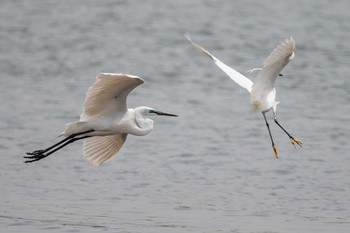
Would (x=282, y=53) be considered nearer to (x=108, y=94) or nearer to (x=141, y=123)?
(x=141, y=123)

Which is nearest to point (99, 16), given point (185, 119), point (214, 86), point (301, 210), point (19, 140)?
point (214, 86)

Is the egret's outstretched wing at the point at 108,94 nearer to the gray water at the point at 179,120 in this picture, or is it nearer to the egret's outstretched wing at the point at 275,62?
the gray water at the point at 179,120

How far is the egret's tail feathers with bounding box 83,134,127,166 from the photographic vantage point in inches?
398

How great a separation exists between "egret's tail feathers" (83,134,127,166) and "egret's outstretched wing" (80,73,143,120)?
49cm

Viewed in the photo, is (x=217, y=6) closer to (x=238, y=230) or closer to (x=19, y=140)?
(x=19, y=140)

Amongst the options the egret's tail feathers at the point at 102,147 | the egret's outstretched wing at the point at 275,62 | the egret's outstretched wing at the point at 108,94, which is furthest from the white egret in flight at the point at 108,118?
the egret's outstretched wing at the point at 275,62

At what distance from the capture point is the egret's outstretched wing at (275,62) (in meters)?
9.40

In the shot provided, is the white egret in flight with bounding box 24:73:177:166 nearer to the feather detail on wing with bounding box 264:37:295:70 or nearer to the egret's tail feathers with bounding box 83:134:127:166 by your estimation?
the egret's tail feathers with bounding box 83:134:127:166

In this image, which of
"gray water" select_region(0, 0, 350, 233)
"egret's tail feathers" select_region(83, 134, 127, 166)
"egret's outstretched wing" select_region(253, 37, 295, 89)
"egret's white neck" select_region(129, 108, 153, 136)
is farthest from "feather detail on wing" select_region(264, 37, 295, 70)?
"gray water" select_region(0, 0, 350, 233)

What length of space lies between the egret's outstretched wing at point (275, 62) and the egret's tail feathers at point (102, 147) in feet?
5.01

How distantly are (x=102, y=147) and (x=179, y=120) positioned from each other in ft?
18.3

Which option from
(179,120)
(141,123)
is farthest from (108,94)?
(179,120)

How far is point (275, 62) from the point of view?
9.69 meters

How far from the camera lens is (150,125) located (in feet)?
32.1
